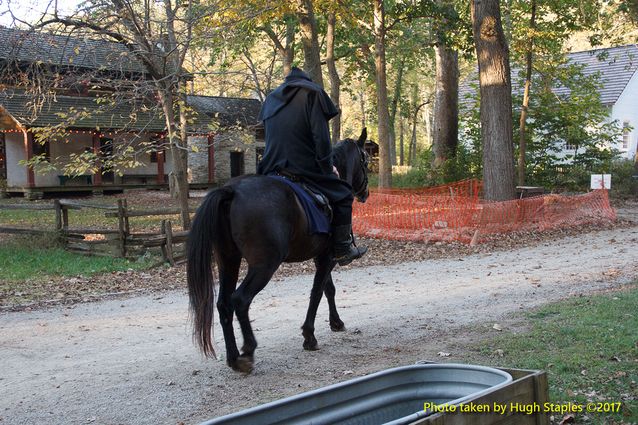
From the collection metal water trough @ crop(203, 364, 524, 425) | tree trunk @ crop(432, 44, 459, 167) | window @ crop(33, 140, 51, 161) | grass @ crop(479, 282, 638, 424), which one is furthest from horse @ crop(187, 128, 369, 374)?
window @ crop(33, 140, 51, 161)

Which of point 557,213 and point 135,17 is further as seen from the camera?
point 557,213

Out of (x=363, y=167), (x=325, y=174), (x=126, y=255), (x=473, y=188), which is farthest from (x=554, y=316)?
(x=473, y=188)

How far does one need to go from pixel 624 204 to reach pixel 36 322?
77.5 feet

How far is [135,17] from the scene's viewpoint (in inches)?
619

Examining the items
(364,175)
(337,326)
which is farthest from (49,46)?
(337,326)

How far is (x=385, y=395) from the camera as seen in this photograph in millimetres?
4242

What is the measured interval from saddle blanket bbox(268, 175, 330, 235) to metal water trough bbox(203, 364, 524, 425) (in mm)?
3097

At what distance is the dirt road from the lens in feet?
20.1

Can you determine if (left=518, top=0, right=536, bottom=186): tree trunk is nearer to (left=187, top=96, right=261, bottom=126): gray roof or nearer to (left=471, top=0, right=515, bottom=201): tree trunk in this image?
(left=471, top=0, right=515, bottom=201): tree trunk

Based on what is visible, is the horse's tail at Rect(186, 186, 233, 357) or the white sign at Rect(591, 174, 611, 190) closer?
the horse's tail at Rect(186, 186, 233, 357)

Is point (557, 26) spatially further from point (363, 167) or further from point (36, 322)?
point (36, 322)

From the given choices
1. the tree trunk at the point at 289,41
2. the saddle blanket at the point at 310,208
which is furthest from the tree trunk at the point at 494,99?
the saddle blanket at the point at 310,208

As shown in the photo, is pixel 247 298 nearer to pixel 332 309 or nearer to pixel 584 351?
pixel 332 309

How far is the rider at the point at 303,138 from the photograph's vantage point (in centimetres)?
738
